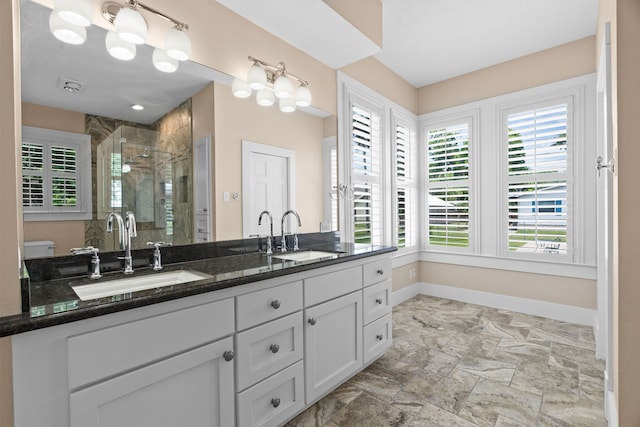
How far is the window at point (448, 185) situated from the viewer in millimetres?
3920

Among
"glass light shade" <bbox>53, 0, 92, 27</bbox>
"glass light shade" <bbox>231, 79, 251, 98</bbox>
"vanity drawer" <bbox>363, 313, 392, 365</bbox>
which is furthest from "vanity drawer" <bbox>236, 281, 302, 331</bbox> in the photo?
"glass light shade" <bbox>53, 0, 92, 27</bbox>

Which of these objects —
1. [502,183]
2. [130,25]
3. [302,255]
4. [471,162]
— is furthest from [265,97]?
[502,183]

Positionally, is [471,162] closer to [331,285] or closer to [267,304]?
[331,285]

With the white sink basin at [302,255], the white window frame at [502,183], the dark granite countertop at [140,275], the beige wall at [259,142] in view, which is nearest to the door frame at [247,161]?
the beige wall at [259,142]

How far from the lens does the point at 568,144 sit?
10.5 ft

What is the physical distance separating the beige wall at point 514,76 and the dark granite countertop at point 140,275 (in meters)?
2.60

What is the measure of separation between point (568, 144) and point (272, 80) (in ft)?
9.74

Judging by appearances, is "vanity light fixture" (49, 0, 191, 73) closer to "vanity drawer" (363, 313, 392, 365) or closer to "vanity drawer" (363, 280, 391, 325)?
"vanity drawer" (363, 280, 391, 325)

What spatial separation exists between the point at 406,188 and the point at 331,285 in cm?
248

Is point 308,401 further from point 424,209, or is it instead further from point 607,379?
point 424,209

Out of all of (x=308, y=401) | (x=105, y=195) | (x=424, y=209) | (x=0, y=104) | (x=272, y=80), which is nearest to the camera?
(x=0, y=104)

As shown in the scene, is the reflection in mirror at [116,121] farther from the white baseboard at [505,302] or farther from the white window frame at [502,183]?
the white window frame at [502,183]

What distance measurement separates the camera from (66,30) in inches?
56.7

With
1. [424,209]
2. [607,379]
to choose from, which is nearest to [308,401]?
[607,379]
